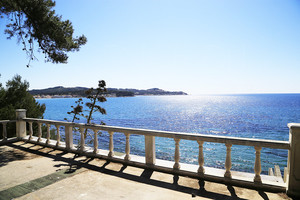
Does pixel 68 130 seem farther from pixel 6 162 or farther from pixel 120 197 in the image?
pixel 120 197

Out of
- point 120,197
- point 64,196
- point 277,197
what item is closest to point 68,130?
point 64,196

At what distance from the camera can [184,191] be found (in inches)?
156

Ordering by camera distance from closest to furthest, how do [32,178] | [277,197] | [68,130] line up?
[277,197]
[32,178]
[68,130]

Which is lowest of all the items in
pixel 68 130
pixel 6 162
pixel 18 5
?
pixel 6 162

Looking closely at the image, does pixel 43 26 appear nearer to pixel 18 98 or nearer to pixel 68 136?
pixel 68 136

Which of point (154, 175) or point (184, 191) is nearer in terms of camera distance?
point (184, 191)

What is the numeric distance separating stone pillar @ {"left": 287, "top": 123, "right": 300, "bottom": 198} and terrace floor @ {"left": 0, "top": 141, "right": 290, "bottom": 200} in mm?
220

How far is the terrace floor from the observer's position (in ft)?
12.4

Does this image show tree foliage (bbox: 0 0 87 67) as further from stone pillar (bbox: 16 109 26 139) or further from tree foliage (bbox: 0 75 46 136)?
tree foliage (bbox: 0 75 46 136)

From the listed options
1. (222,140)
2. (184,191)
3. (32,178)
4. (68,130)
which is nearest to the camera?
(184,191)

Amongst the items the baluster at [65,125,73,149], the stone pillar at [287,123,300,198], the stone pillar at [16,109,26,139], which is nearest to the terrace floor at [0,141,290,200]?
the stone pillar at [287,123,300,198]

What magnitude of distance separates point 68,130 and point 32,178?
7.73ft

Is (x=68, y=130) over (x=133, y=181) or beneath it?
over

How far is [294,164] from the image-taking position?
3713 mm
